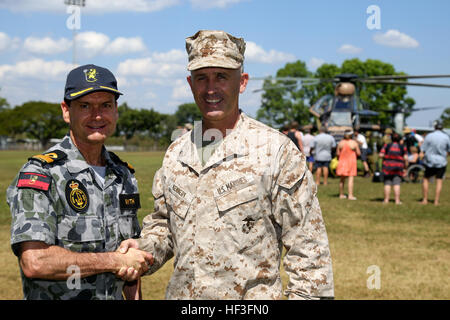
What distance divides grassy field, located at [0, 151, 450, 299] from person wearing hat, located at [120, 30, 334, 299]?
11.3 feet

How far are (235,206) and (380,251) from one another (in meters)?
6.00

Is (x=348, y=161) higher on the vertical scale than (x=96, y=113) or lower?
lower

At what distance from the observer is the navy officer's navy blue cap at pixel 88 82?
2719 mm

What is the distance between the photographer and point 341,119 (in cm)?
2784

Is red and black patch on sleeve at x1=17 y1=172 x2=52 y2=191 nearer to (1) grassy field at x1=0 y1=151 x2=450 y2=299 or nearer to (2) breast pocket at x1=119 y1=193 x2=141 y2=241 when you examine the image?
(2) breast pocket at x1=119 y1=193 x2=141 y2=241

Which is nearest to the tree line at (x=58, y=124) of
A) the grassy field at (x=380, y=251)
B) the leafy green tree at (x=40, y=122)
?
the leafy green tree at (x=40, y=122)

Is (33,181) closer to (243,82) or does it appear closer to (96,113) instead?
(96,113)

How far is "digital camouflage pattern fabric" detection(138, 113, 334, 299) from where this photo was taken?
2.45 metres

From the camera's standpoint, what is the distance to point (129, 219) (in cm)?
289

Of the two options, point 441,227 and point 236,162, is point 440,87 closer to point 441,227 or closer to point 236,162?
point 441,227

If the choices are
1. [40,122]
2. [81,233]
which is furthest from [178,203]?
[40,122]

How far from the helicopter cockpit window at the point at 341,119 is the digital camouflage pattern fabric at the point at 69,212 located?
26.0 metres

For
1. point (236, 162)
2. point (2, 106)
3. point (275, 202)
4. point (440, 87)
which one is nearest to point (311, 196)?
point (275, 202)
